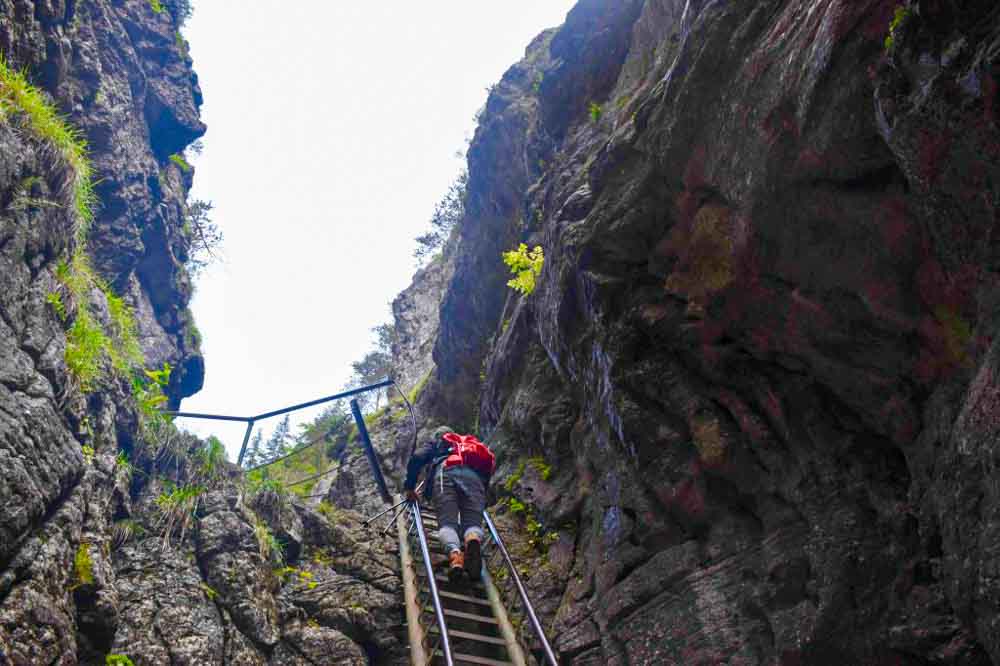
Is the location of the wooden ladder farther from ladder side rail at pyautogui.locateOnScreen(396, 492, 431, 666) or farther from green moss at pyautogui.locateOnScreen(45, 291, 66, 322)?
green moss at pyautogui.locateOnScreen(45, 291, 66, 322)

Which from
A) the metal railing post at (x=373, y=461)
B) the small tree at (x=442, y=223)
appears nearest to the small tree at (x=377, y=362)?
the small tree at (x=442, y=223)

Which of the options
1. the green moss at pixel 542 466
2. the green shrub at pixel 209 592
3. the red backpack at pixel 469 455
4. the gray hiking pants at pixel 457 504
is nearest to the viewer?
the green shrub at pixel 209 592

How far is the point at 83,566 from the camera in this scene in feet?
20.4

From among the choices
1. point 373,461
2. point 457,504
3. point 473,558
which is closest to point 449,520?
point 457,504

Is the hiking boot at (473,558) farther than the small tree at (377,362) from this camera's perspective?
No

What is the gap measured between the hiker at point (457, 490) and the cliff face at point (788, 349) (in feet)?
3.62

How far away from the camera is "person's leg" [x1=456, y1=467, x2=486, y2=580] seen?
24.8 ft

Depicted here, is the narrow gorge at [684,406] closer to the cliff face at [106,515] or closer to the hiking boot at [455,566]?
the cliff face at [106,515]

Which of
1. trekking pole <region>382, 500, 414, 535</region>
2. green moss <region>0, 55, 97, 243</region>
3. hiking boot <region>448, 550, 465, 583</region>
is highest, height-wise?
green moss <region>0, 55, 97, 243</region>

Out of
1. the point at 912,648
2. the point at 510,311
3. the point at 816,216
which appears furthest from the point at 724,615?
the point at 510,311

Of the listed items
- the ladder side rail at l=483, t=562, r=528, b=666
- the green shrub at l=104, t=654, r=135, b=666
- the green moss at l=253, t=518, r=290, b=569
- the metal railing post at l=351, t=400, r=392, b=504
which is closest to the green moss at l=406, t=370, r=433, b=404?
the metal railing post at l=351, t=400, r=392, b=504

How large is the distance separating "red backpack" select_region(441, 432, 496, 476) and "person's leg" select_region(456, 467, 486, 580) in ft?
0.53

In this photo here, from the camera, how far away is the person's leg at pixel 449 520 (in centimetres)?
754

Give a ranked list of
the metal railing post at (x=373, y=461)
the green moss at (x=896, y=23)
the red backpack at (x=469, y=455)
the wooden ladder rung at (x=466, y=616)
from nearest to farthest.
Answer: the green moss at (x=896, y=23) → the wooden ladder rung at (x=466, y=616) → the red backpack at (x=469, y=455) → the metal railing post at (x=373, y=461)
